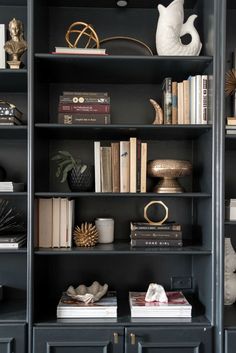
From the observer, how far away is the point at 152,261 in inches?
83.4

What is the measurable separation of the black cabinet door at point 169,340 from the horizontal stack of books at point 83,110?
1.00 meters

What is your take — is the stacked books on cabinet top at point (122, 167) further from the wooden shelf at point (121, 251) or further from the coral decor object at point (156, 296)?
the coral decor object at point (156, 296)

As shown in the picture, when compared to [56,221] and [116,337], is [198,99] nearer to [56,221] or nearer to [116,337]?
[56,221]

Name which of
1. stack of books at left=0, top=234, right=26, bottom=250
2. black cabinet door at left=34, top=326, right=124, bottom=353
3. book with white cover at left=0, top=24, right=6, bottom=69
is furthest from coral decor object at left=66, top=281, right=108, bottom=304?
book with white cover at left=0, top=24, right=6, bottom=69

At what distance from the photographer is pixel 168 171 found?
1.88m

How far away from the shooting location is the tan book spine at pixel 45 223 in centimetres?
182

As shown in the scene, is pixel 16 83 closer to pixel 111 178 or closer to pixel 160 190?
pixel 111 178

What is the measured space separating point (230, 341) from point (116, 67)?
4.61ft

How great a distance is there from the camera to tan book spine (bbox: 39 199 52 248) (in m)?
1.82

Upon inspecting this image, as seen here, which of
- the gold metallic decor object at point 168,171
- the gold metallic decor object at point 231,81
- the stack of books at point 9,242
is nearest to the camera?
the stack of books at point 9,242

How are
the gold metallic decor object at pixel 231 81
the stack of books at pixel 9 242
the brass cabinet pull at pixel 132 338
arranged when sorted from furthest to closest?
the gold metallic decor object at pixel 231 81, the stack of books at pixel 9 242, the brass cabinet pull at pixel 132 338

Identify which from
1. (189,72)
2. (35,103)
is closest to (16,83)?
(35,103)

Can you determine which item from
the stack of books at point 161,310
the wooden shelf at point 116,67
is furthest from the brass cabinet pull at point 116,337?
the wooden shelf at point 116,67

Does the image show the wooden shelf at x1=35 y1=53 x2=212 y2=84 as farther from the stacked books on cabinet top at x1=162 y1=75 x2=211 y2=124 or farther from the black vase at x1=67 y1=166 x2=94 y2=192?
the black vase at x1=67 y1=166 x2=94 y2=192
